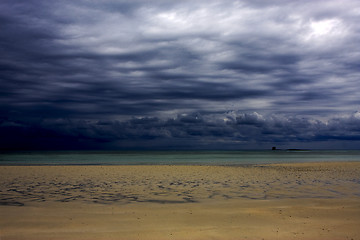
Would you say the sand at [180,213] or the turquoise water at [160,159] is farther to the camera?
the turquoise water at [160,159]

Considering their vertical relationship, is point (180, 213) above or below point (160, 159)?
above

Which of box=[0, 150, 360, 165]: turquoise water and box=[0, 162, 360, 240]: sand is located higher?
box=[0, 162, 360, 240]: sand

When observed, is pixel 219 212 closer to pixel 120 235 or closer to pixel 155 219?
pixel 155 219

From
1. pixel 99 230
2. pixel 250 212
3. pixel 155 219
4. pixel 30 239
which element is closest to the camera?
pixel 30 239

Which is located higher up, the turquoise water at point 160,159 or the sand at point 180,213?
the sand at point 180,213

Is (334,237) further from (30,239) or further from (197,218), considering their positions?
(30,239)

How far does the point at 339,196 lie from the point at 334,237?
26.8 feet

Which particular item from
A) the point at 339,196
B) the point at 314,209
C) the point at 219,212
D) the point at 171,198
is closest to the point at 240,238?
the point at 219,212

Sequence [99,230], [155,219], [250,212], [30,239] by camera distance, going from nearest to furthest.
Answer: [30,239], [99,230], [155,219], [250,212]

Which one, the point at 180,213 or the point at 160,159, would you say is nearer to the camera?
the point at 180,213

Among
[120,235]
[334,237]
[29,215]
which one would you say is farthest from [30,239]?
[334,237]

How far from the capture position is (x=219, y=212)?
12359 mm

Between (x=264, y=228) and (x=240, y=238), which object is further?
(x=264, y=228)

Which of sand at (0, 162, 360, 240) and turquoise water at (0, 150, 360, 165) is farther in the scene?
turquoise water at (0, 150, 360, 165)
